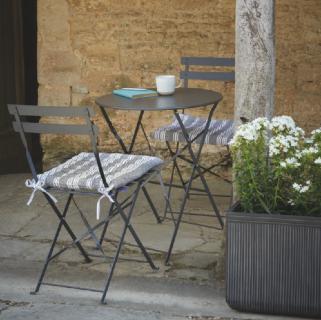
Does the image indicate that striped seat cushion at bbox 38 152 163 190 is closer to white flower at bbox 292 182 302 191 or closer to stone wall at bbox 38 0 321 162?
white flower at bbox 292 182 302 191

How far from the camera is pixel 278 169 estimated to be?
449cm

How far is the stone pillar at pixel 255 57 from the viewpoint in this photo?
4.86 m

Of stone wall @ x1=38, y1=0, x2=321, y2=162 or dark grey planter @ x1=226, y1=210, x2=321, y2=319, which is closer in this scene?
dark grey planter @ x1=226, y1=210, x2=321, y2=319

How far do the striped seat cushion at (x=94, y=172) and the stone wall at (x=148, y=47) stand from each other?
6.76 ft

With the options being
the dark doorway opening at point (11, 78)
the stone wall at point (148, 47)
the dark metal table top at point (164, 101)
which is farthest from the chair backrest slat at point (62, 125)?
the dark doorway opening at point (11, 78)

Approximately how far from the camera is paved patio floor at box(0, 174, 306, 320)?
4613 mm

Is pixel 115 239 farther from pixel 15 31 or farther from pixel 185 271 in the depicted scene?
pixel 15 31

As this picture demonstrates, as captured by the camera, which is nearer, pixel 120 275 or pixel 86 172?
pixel 86 172

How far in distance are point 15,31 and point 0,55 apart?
10.4 inches

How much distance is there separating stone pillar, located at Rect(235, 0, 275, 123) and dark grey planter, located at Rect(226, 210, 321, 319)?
76 cm

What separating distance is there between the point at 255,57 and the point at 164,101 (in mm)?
658

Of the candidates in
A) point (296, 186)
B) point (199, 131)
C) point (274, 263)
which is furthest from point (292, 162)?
point (199, 131)

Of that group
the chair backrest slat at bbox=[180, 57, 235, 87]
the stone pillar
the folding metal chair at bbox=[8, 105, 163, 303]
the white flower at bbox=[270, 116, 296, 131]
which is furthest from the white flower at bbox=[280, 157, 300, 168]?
the chair backrest slat at bbox=[180, 57, 235, 87]

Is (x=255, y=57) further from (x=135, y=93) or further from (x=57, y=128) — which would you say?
(x=57, y=128)
